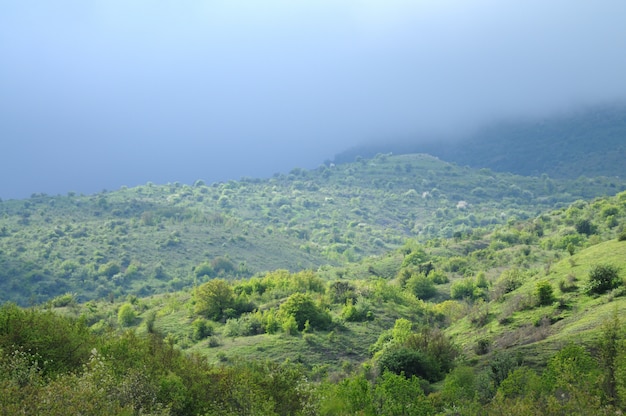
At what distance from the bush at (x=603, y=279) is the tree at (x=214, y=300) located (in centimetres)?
4474

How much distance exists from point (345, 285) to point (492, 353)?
40.6 m

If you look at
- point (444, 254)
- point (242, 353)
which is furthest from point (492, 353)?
point (444, 254)

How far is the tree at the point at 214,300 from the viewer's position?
276 feet

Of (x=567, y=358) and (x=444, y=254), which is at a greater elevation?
(x=567, y=358)

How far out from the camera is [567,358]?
3700 centimetres

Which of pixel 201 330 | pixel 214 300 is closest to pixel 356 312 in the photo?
pixel 201 330

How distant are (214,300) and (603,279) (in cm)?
4755

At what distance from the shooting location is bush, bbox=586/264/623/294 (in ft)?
186

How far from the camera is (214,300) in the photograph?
85125mm

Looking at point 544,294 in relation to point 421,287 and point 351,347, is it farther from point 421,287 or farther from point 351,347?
point 421,287

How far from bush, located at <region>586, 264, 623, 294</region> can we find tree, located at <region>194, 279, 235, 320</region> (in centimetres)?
4474

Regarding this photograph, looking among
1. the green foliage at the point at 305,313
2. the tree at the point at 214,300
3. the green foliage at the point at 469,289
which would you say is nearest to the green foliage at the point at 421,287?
the green foliage at the point at 469,289

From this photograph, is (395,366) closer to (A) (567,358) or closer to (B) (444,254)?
(A) (567,358)

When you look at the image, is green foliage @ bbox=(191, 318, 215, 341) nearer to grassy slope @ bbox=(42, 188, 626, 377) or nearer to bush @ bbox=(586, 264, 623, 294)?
grassy slope @ bbox=(42, 188, 626, 377)
